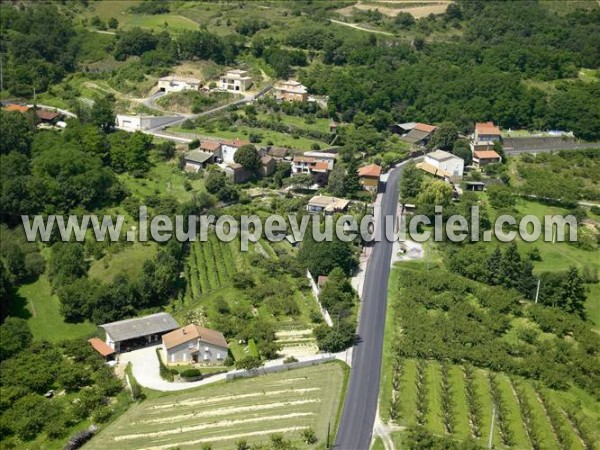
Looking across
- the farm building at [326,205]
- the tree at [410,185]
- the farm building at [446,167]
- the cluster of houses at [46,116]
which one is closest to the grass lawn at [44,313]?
the farm building at [326,205]

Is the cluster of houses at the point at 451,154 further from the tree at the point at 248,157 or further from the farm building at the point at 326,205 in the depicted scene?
the tree at the point at 248,157

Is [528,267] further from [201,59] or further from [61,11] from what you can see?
[61,11]

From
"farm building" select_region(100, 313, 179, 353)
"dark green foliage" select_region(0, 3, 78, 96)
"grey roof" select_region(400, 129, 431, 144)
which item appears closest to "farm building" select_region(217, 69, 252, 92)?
"grey roof" select_region(400, 129, 431, 144)

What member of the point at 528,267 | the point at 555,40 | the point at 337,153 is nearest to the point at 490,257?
the point at 528,267

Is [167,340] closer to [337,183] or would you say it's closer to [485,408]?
[485,408]

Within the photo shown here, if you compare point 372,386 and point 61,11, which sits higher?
point 61,11

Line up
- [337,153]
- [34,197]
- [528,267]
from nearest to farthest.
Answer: [528,267], [34,197], [337,153]

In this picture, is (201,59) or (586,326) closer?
(586,326)

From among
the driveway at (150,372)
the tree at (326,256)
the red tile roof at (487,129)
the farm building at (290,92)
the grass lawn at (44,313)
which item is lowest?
the grass lawn at (44,313)
